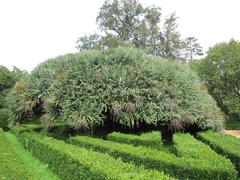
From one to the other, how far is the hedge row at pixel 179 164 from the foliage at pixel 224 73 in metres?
26.5

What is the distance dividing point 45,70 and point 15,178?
33.6ft

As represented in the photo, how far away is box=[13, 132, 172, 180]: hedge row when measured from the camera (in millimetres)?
6352

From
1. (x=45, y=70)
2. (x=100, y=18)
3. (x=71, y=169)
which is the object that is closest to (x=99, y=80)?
(x=45, y=70)

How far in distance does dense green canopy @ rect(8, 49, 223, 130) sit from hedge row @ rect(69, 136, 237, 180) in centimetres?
501

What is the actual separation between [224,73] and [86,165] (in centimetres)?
3100

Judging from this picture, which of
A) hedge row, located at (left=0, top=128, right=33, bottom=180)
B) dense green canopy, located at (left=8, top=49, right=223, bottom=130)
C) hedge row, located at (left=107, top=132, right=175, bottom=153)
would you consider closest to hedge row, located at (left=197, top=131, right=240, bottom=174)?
hedge row, located at (left=107, top=132, right=175, bottom=153)

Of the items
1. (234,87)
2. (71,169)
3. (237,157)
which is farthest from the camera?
(234,87)

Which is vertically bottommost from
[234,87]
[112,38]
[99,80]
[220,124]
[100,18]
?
[220,124]

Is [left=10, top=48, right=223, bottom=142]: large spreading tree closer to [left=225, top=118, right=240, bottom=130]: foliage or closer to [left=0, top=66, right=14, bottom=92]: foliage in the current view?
[left=0, top=66, right=14, bottom=92]: foliage

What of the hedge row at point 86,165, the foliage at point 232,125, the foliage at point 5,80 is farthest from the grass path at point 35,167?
the foliage at point 232,125

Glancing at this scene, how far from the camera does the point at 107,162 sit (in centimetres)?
742


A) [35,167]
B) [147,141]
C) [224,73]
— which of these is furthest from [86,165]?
[224,73]

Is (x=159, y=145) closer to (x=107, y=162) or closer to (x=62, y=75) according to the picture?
(x=107, y=162)

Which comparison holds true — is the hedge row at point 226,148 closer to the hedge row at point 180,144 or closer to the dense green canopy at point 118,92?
the hedge row at point 180,144
